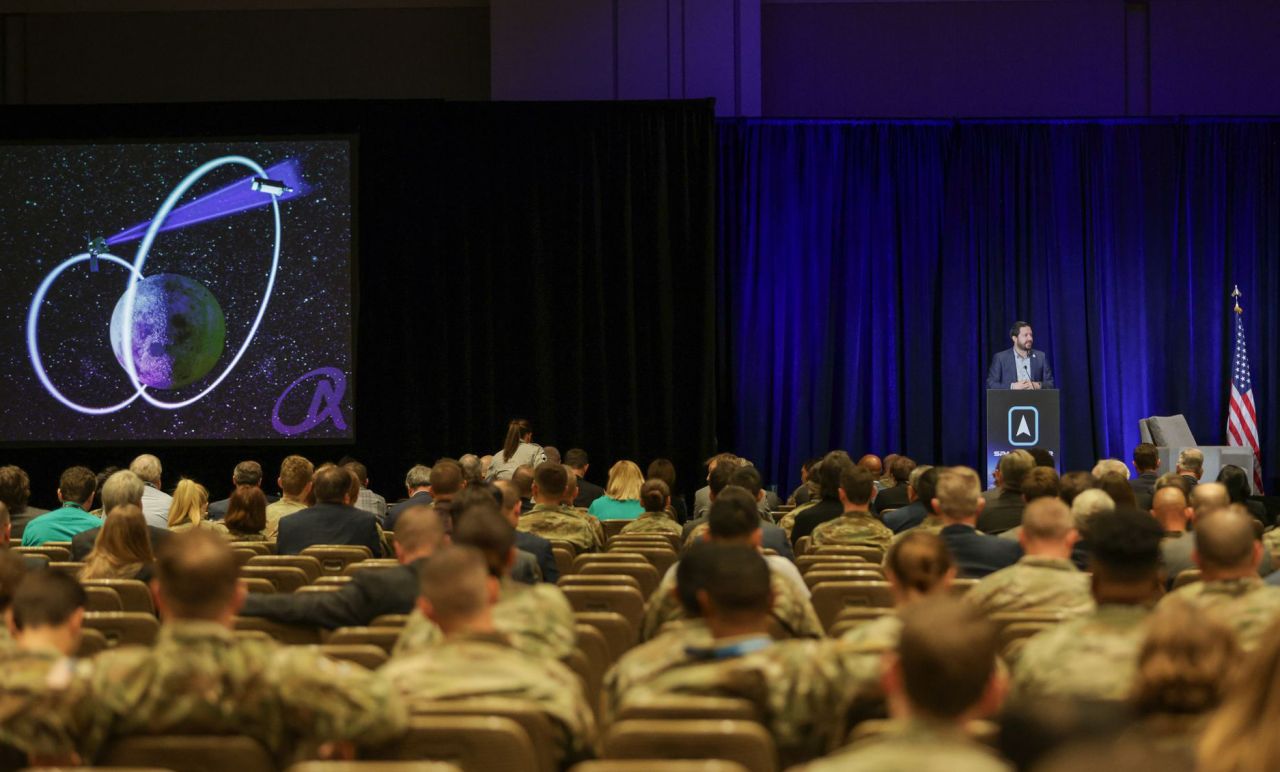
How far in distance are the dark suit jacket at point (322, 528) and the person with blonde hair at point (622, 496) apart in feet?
7.96

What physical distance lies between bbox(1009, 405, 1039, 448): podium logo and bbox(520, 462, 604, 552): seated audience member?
6.34 meters

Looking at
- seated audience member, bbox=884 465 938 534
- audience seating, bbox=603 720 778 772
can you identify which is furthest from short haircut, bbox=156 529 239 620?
seated audience member, bbox=884 465 938 534

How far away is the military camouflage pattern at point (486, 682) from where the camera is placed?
331 centimetres

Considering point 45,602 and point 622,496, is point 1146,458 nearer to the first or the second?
point 622,496

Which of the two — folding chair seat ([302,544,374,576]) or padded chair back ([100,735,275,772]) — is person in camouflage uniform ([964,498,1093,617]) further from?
folding chair seat ([302,544,374,576])

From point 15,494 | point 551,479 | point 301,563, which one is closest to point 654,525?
point 551,479

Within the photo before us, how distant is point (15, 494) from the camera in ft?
26.8

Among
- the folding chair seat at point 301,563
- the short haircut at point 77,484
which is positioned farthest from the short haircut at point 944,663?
the short haircut at point 77,484

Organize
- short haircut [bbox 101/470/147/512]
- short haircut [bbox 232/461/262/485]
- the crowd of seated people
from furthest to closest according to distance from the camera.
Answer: short haircut [bbox 232/461/262/485] → short haircut [bbox 101/470/147/512] → the crowd of seated people

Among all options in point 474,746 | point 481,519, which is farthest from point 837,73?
point 474,746

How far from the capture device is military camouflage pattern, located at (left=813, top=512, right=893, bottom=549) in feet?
24.0

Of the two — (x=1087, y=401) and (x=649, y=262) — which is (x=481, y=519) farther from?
(x=1087, y=401)

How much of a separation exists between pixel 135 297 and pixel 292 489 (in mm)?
6858

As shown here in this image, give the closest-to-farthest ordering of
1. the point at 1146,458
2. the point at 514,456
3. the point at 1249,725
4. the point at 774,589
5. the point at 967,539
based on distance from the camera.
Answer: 1. the point at 1249,725
2. the point at 774,589
3. the point at 967,539
4. the point at 1146,458
5. the point at 514,456
